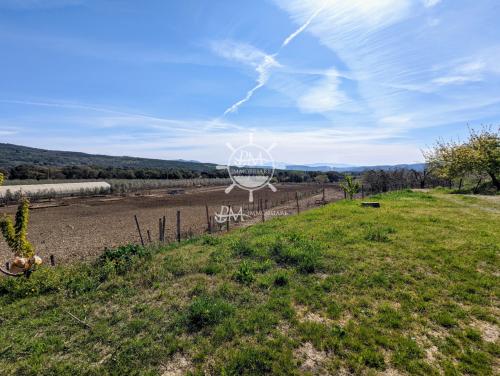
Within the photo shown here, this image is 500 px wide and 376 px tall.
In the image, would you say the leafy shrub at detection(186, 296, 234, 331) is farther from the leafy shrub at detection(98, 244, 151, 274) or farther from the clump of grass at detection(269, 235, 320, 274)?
the leafy shrub at detection(98, 244, 151, 274)

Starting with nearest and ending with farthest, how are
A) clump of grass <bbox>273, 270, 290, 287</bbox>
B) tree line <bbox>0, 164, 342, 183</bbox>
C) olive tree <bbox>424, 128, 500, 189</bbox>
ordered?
clump of grass <bbox>273, 270, 290, 287</bbox> → olive tree <bbox>424, 128, 500, 189</bbox> → tree line <bbox>0, 164, 342, 183</bbox>

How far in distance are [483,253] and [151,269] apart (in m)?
8.87

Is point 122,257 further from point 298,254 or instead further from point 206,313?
point 298,254

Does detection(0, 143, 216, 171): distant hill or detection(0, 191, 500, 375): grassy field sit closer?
detection(0, 191, 500, 375): grassy field

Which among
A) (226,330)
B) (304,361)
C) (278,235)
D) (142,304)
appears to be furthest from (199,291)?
(278,235)

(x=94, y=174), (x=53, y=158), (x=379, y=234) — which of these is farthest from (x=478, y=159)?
(x=53, y=158)

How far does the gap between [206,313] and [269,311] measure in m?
1.15

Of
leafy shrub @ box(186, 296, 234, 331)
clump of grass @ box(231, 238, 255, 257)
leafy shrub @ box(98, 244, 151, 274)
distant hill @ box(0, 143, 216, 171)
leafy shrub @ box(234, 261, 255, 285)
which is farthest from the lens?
distant hill @ box(0, 143, 216, 171)

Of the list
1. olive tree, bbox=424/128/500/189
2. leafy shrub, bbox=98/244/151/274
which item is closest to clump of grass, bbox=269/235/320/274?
leafy shrub, bbox=98/244/151/274

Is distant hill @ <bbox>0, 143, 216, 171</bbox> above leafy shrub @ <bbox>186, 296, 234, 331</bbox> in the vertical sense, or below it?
above

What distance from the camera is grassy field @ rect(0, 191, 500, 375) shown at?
3.43 meters

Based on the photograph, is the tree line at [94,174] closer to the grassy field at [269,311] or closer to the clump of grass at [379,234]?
the grassy field at [269,311]

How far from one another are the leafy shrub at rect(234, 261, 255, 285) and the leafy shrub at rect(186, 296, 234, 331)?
3.53 ft

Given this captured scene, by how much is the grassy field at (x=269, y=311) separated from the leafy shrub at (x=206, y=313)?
2 centimetres
